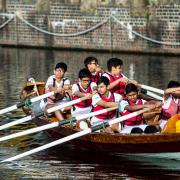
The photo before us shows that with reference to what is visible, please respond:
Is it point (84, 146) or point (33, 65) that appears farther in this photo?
point (33, 65)

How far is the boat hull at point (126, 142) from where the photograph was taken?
1672 centimetres

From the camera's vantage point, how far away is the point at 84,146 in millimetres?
18562

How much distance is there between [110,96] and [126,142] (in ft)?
5.29

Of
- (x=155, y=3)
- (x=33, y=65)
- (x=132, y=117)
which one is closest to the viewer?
(x=132, y=117)

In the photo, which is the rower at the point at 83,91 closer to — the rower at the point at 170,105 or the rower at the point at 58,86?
the rower at the point at 58,86

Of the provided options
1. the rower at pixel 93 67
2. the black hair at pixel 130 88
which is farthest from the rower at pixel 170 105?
the rower at pixel 93 67

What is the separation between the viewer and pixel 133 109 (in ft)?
58.1

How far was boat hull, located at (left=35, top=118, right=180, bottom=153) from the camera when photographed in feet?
54.9

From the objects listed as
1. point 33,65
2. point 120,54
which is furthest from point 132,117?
point 120,54

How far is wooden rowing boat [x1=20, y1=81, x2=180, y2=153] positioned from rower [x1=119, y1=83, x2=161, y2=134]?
1.32 ft

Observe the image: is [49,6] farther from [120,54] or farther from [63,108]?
[63,108]

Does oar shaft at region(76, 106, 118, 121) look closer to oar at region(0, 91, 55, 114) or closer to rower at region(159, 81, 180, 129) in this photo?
rower at region(159, 81, 180, 129)

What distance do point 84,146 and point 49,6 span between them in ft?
81.7

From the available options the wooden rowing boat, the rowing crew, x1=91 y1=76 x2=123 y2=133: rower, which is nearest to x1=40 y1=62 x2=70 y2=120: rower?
the rowing crew
